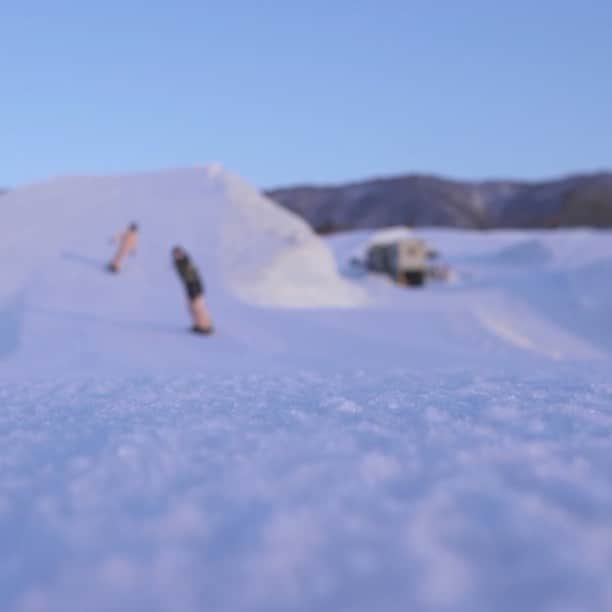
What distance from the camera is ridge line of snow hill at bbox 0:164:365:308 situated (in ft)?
49.0

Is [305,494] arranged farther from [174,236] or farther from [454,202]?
[454,202]

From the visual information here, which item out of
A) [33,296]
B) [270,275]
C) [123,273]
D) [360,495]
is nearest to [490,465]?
[360,495]

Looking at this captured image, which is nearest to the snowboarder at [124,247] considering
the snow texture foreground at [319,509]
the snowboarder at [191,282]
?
the snowboarder at [191,282]

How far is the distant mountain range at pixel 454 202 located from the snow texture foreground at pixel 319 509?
3213 inches

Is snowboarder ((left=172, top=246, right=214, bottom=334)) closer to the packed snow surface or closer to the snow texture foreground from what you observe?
the packed snow surface

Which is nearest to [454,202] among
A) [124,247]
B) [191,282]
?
[124,247]

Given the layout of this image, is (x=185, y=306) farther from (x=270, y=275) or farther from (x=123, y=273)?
(x=270, y=275)

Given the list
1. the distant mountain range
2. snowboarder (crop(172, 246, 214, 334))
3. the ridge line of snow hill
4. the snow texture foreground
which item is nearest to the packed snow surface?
the snow texture foreground

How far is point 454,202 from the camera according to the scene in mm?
92625

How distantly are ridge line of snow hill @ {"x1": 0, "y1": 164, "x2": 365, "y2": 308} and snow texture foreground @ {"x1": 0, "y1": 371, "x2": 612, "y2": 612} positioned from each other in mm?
11003

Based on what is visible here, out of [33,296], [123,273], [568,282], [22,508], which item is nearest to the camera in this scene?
[22,508]

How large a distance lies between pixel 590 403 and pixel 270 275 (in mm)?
13958

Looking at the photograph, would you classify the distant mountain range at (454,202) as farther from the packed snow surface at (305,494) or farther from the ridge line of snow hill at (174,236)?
the packed snow surface at (305,494)

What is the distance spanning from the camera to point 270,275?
1630cm
